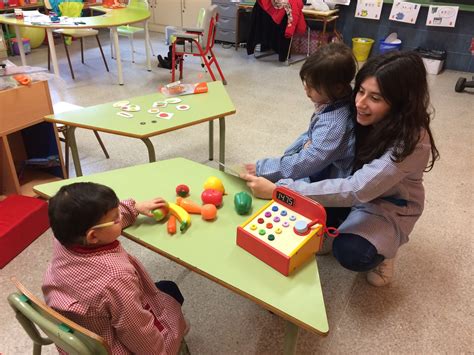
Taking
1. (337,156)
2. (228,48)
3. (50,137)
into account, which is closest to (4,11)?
(228,48)

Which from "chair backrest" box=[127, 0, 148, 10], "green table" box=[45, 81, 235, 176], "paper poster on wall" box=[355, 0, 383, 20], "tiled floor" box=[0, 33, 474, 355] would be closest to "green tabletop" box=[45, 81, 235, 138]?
"green table" box=[45, 81, 235, 176]

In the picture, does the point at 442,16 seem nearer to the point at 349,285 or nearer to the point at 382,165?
the point at 349,285

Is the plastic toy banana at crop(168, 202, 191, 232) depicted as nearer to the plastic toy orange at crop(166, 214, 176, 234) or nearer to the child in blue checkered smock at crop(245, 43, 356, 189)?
the plastic toy orange at crop(166, 214, 176, 234)

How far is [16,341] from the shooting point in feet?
4.75

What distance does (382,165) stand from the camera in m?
1.24

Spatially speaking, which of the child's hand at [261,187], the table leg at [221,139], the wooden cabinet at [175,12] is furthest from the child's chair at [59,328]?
the wooden cabinet at [175,12]

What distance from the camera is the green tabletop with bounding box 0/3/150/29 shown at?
140 inches

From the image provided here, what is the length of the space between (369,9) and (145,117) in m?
4.04

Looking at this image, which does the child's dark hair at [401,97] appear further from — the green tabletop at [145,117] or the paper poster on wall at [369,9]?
the paper poster on wall at [369,9]

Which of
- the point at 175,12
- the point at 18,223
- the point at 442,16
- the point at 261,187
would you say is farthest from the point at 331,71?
the point at 175,12

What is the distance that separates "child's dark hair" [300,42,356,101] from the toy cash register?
477 mm

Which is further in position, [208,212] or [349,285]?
[349,285]

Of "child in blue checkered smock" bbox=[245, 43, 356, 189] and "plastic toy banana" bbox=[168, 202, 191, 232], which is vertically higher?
"child in blue checkered smock" bbox=[245, 43, 356, 189]

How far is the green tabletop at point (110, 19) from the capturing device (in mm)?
3552
